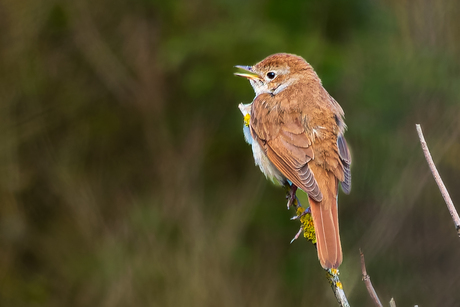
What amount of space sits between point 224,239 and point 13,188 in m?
2.69

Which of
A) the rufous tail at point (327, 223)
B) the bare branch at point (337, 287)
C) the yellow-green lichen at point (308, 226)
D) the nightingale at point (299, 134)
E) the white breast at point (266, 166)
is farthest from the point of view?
the white breast at point (266, 166)

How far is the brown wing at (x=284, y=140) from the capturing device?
3.51 m

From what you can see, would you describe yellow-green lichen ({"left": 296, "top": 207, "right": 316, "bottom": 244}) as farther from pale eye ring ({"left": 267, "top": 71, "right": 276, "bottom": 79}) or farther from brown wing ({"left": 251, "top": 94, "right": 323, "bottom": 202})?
pale eye ring ({"left": 267, "top": 71, "right": 276, "bottom": 79})

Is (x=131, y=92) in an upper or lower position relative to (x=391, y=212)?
upper

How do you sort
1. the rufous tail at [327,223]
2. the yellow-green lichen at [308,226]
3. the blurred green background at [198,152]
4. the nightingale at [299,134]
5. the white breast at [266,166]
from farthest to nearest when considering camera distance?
the blurred green background at [198,152] < the white breast at [266,166] < the nightingale at [299,134] < the yellow-green lichen at [308,226] < the rufous tail at [327,223]

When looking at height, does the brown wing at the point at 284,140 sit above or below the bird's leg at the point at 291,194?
above

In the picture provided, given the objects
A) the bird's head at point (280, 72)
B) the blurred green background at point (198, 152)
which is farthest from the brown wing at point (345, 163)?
the blurred green background at point (198, 152)

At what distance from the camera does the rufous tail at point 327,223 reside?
110 inches

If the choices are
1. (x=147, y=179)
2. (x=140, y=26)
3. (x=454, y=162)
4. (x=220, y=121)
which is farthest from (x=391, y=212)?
(x=140, y=26)

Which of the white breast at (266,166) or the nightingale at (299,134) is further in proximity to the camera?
the white breast at (266,166)

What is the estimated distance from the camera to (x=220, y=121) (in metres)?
6.64

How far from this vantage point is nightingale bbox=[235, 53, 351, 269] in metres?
3.43

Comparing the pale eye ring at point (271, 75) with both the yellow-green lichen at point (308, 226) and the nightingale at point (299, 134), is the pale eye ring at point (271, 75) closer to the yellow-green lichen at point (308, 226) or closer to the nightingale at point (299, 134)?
the nightingale at point (299, 134)

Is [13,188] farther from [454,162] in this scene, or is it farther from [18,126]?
[454,162]
